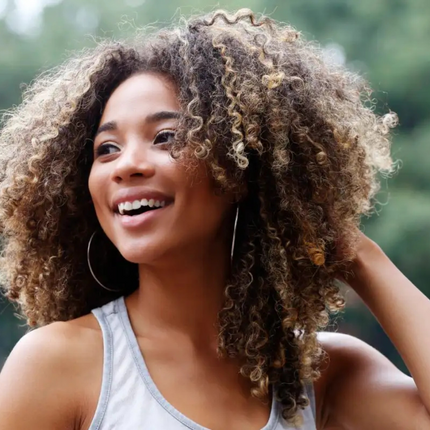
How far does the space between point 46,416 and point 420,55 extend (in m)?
4.64

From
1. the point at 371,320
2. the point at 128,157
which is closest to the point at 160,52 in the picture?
the point at 128,157

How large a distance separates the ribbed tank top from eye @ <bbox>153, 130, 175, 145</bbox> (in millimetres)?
410

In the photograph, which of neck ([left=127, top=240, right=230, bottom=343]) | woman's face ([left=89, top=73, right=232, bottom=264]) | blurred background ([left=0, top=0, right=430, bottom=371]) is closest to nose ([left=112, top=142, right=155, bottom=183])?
woman's face ([left=89, top=73, right=232, bottom=264])

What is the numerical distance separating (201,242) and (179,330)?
0.21 meters

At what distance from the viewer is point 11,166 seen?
1.92m

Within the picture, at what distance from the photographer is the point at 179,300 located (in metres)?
1.84

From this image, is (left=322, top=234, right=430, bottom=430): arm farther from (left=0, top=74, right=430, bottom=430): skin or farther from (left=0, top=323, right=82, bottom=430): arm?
(left=0, top=323, right=82, bottom=430): arm

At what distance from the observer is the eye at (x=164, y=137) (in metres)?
1.74

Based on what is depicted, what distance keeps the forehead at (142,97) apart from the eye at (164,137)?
53 mm

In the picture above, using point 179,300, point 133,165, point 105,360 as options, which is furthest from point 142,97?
point 105,360

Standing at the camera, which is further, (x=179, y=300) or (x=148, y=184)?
(x=179, y=300)

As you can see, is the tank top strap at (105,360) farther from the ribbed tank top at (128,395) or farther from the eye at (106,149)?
the eye at (106,149)

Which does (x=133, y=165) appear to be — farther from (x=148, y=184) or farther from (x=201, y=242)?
(x=201, y=242)

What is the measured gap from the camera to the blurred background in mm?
5574
